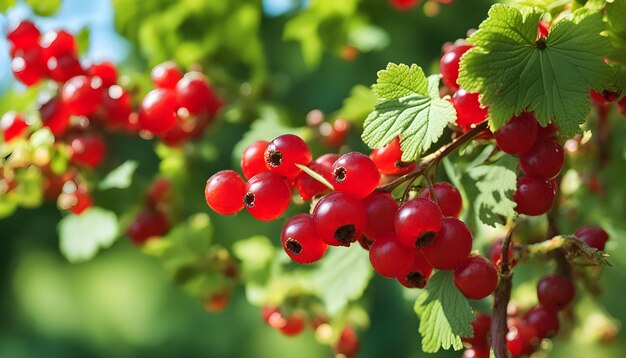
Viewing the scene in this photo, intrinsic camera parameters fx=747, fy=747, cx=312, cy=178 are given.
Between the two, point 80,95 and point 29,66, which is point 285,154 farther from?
point 29,66

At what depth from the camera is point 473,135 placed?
712mm

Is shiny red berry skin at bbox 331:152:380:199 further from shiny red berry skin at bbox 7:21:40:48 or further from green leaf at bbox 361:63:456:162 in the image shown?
shiny red berry skin at bbox 7:21:40:48

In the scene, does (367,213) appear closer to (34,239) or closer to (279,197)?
(279,197)

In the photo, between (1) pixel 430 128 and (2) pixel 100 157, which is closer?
(1) pixel 430 128

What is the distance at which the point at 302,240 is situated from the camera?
2.19ft

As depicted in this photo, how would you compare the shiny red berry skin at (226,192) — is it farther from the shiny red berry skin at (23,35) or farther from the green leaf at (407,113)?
the shiny red berry skin at (23,35)

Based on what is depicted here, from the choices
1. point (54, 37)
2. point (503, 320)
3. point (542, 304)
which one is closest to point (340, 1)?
point (54, 37)

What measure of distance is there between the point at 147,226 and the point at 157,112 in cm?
31

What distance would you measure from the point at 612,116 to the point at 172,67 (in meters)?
0.75


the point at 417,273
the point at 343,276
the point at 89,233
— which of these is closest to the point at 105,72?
the point at 89,233

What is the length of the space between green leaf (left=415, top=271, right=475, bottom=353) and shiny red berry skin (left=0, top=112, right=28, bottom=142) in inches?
32.5

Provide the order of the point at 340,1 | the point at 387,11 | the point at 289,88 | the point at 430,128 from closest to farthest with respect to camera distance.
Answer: the point at 430,128, the point at 340,1, the point at 387,11, the point at 289,88

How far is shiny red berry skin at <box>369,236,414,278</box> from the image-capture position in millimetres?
649

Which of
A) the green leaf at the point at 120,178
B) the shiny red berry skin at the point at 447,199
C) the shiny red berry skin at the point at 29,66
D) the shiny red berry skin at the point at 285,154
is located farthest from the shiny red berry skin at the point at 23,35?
the shiny red berry skin at the point at 447,199
